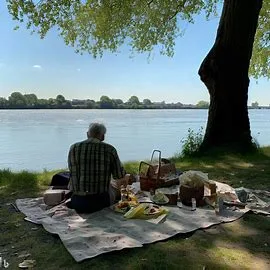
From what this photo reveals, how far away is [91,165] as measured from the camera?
3.97 meters

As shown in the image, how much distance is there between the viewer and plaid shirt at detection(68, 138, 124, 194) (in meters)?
3.97

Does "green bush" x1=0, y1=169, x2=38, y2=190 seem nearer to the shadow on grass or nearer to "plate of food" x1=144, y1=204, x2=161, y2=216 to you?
"plate of food" x1=144, y1=204, x2=161, y2=216

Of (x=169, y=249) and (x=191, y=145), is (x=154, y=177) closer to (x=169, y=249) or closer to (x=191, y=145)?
(x=169, y=249)

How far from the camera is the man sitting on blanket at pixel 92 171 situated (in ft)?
13.0

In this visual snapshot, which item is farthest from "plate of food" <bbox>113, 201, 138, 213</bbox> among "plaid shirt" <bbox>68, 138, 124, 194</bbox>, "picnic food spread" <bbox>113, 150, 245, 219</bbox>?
"plaid shirt" <bbox>68, 138, 124, 194</bbox>

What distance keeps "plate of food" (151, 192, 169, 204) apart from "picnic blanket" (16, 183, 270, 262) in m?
0.19

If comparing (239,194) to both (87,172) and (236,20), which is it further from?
(236,20)

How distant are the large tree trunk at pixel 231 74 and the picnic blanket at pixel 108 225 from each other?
4.53 metres

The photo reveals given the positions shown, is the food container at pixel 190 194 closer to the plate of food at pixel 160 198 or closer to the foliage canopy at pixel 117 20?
the plate of food at pixel 160 198

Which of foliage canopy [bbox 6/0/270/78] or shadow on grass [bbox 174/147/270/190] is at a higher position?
foliage canopy [bbox 6/0/270/78]

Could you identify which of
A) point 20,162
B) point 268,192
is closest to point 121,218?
point 268,192

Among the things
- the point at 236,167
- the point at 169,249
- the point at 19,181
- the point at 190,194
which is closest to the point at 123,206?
the point at 190,194

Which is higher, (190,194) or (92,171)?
(92,171)

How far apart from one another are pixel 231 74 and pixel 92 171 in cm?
547
